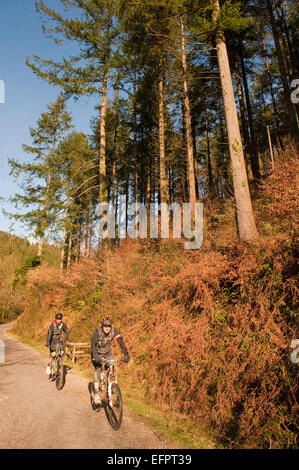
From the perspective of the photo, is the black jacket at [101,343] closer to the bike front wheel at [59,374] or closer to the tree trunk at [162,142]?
the bike front wheel at [59,374]

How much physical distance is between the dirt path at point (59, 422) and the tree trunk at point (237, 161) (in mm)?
5558

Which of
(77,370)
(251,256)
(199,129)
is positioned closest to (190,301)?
(251,256)

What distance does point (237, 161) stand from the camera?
842 centimetres

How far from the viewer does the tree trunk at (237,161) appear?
313 inches

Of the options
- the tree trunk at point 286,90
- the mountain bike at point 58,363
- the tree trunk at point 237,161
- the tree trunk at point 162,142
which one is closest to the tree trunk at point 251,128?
the tree trunk at point 286,90

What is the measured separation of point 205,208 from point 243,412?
9.52 metres

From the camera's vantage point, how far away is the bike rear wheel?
5031 mm

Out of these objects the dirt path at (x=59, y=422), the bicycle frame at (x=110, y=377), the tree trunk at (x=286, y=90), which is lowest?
the dirt path at (x=59, y=422)

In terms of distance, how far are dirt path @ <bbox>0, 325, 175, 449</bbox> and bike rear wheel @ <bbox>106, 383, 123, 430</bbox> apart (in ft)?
0.36

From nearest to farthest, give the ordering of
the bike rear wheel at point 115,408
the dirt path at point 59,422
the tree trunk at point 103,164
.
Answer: the dirt path at point 59,422
the bike rear wheel at point 115,408
the tree trunk at point 103,164

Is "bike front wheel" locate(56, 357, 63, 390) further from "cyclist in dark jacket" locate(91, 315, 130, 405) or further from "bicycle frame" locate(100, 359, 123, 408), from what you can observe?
"bicycle frame" locate(100, 359, 123, 408)

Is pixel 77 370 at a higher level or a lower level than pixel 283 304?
lower
